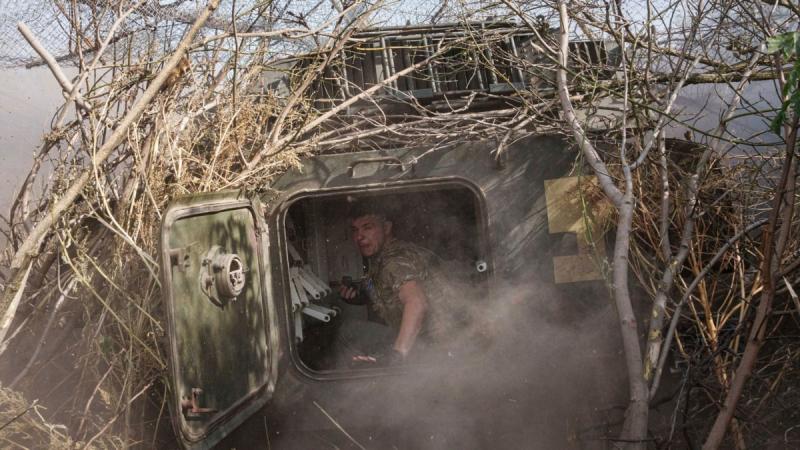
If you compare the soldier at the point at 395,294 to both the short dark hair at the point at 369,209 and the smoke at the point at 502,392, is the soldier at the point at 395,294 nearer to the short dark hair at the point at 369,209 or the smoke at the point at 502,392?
the short dark hair at the point at 369,209

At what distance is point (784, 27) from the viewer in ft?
12.5

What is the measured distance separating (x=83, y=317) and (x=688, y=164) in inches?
129

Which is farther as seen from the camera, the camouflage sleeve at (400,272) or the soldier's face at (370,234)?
the soldier's face at (370,234)

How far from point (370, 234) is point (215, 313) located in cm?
189

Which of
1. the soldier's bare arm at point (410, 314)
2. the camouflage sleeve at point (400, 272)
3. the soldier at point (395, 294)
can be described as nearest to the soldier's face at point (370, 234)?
the soldier at point (395, 294)

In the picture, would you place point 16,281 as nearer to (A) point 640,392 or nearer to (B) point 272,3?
(B) point 272,3

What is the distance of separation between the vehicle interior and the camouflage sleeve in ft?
0.78

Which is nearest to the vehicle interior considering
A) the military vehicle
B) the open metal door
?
the military vehicle

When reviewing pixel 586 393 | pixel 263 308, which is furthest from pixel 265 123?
pixel 586 393

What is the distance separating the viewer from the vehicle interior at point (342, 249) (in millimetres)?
4820

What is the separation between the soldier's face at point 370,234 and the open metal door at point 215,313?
134 centimetres

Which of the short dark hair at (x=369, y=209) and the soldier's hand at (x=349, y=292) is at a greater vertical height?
the short dark hair at (x=369, y=209)

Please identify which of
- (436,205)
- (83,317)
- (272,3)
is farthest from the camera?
(436,205)

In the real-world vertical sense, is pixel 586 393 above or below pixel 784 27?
below
